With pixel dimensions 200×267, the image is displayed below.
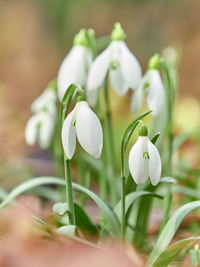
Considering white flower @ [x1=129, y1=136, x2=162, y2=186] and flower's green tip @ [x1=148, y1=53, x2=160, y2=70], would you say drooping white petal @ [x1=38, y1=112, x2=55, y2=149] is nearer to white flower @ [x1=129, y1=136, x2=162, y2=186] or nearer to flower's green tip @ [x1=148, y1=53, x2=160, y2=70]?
flower's green tip @ [x1=148, y1=53, x2=160, y2=70]

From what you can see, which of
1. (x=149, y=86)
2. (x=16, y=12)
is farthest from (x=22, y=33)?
(x=149, y=86)

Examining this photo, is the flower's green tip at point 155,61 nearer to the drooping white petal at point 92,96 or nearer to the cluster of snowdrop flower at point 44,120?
the drooping white petal at point 92,96

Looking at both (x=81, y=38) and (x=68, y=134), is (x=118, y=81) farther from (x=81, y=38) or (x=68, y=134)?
(x=68, y=134)

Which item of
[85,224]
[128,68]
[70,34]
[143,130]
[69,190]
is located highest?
[70,34]

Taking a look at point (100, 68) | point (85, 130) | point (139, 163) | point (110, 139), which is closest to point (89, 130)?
point (85, 130)

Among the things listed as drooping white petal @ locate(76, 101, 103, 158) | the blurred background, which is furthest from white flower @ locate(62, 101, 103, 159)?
the blurred background

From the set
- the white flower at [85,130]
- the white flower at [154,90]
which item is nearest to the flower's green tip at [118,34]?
the white flower at [154,90]

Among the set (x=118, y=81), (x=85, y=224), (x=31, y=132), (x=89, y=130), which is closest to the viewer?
(x=89, y=130)

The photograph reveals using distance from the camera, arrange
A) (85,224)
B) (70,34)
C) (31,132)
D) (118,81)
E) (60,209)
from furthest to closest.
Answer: (70,34), (31,132), (118,81), (85,224), (60,209)
